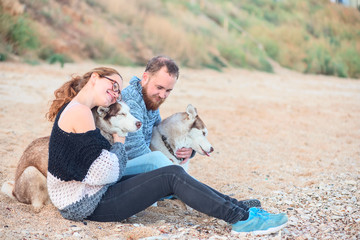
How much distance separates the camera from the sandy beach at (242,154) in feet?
11.5

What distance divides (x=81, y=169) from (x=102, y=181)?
190 mm

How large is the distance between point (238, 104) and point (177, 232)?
7515 mm

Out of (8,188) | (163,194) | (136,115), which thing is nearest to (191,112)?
(136,115)

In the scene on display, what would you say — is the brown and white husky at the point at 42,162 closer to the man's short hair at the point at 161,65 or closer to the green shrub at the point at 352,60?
the man's short hair at the point at 161,65

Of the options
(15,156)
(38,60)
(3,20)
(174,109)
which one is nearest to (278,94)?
(174,109)

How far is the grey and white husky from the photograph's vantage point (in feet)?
15.6

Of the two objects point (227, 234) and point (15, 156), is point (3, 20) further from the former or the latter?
point (227, 234)

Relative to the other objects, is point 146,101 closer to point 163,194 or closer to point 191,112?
point 191,112

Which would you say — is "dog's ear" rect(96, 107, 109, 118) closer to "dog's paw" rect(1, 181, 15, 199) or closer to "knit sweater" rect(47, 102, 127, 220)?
"knit sweater" rect(47, 102, 127, 220)

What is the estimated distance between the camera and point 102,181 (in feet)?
10.7

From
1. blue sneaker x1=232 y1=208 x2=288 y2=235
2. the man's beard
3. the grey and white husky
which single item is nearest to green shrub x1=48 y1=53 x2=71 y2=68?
the grey and white husky

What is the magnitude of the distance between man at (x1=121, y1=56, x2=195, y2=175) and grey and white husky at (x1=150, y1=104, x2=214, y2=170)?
0.30 meters

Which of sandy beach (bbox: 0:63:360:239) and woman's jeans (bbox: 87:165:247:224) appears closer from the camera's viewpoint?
woman's jeans (bbox: 87:165:247:224)

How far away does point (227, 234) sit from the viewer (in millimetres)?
3498
